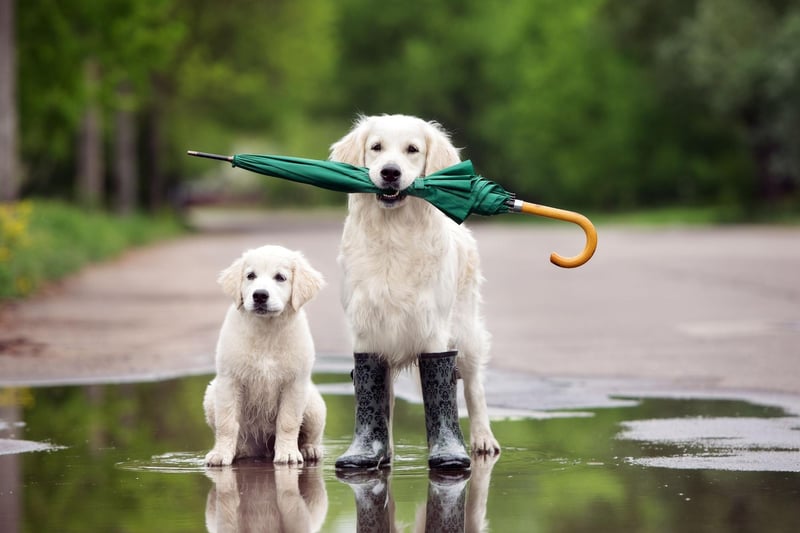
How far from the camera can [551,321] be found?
1809cm

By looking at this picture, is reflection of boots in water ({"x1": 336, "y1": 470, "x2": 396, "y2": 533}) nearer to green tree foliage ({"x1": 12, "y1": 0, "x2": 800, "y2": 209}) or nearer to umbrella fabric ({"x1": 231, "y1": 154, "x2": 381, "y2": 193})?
umbrella fabric ({"x1": 231, "y1": 154, "x2": 381, "y2": 193})

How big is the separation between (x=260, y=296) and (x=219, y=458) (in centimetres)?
88

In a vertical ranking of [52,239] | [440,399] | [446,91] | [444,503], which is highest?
[446,91]

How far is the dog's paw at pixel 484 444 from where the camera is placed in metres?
8.55

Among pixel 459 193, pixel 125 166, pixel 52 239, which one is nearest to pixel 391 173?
pixel 459 193

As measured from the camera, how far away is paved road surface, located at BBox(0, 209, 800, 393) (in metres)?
13.4

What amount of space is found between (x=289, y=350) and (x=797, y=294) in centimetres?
1406

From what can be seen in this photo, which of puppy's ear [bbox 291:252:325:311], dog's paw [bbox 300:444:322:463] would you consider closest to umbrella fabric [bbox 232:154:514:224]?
puppy's ear [bbox 291:252:325:311]

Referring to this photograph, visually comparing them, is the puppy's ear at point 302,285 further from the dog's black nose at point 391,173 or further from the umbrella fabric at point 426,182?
the dog's black nose at point 391,173

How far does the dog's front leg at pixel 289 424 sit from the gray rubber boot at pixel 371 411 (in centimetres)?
29

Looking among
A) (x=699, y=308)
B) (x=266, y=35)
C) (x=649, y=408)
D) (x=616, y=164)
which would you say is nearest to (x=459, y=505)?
(x=649, y=408)

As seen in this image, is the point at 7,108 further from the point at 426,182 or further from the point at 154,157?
the point at 154,157

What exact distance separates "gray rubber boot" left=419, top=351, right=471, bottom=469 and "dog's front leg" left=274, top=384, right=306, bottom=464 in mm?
672

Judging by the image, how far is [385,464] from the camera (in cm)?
818
